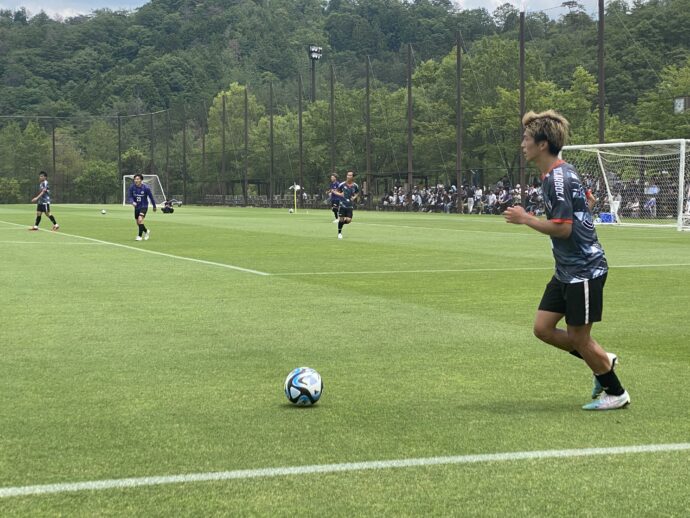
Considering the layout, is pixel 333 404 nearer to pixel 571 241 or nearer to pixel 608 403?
pixel 608 403

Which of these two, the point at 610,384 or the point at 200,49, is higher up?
the point at 200,49

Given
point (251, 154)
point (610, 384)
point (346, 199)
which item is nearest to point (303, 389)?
point (610, 384)

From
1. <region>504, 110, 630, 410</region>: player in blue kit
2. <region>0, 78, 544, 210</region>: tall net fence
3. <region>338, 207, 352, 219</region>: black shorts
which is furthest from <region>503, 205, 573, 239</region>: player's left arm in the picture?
<region>0, 78, 544, 210</region>: tall net fence

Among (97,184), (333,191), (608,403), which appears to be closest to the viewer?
(608,403)

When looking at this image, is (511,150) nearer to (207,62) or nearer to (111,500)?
(111,500)

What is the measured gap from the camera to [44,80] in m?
171

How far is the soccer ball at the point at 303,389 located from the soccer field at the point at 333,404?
80mm

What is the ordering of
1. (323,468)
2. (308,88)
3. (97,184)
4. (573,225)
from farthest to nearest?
(308,88), (97,184), (573,225), (323,468)

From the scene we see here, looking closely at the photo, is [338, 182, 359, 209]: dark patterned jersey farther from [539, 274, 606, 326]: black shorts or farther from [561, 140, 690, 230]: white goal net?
[539, 274, 606, 326]: black shorts

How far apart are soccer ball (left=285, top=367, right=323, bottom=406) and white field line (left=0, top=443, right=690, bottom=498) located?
1534mm

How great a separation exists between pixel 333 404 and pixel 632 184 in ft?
122

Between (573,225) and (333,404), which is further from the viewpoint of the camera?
(333,404)

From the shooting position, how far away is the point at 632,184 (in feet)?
139

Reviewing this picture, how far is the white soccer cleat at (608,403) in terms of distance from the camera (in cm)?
710
